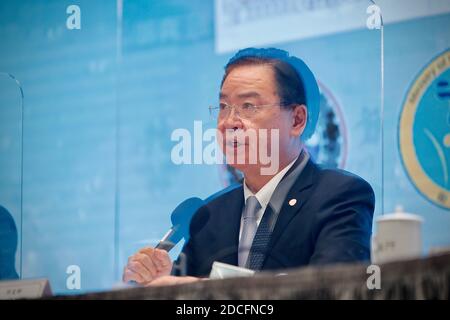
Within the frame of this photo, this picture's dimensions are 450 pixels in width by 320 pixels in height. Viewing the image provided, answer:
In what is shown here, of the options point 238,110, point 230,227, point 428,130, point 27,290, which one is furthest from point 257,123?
point 27,290

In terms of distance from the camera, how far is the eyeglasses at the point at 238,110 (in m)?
2.91

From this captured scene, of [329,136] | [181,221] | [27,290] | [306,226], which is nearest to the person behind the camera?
[27,290]

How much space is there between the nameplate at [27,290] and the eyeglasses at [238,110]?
2.68 feet

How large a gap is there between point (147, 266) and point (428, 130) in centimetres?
102

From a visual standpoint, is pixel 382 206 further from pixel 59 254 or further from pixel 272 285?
pixel 59 254

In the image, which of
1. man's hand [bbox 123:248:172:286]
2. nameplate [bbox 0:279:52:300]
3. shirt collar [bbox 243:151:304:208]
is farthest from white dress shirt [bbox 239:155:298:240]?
nameplate [bbox 0:279:52:300]

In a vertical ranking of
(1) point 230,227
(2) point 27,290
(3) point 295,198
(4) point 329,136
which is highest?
(4) point 329,136

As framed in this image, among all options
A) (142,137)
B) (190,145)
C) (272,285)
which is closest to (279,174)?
(190,145)

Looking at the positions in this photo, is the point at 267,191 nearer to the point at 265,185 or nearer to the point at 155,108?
the point at 265,185

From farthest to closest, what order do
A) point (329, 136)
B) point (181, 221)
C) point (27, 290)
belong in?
point (181, 221), point (329, 136), point (27, 290)

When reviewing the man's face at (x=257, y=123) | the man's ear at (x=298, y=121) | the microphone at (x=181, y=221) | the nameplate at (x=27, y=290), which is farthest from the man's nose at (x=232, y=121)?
the nameplate at (x=27, y=290)

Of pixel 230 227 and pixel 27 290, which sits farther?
pixel 230 227

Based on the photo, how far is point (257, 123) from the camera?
2.91 meters

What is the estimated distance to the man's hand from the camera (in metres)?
2.89
